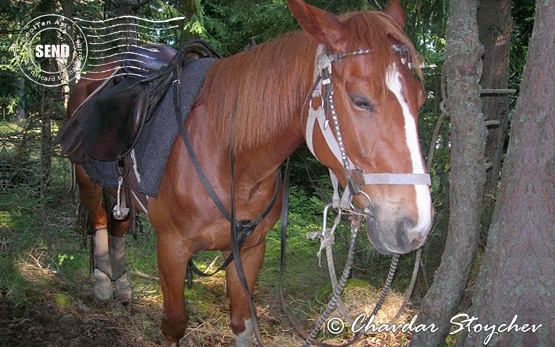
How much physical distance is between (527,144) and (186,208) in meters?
1.79

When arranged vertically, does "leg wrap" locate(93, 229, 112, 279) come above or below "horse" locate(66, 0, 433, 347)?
below

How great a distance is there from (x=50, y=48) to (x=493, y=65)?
16.8 feet

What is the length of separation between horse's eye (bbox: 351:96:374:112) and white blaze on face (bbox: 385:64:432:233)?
0.32 ft

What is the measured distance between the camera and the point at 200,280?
15.4 ft

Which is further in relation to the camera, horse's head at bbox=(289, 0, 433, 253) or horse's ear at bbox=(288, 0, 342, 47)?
horse's ear at bbox=(288, 0, 342, 47)

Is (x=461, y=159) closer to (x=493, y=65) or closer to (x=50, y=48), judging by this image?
(x=493, y=65)

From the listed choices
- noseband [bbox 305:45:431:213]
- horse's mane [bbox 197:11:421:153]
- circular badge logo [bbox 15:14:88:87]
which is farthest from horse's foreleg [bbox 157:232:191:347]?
circular badge logo [bbox 15:14:88:87]

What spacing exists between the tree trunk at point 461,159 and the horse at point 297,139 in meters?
0.29

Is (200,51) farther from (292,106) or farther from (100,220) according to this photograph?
(100,220)

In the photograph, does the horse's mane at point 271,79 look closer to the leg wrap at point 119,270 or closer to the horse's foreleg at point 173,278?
the horse's foreleg at point 173,278

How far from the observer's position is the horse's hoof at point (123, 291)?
4137mm

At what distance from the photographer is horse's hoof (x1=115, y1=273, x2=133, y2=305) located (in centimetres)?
414

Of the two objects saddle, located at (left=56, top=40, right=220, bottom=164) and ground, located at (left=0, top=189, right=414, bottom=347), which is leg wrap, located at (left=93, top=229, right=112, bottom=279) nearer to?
ground, located at (left=0, top=189, right=414, bottom=347)

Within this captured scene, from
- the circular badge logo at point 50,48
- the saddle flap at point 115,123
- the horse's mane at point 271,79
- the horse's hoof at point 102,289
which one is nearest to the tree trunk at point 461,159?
the horse's mane at point 271,79
